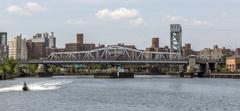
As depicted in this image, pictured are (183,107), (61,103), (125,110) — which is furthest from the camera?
(61,103)

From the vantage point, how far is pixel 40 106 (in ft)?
239

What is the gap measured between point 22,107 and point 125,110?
40.2ft

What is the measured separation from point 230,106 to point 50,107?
2176 cm

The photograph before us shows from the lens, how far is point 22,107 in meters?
71.0

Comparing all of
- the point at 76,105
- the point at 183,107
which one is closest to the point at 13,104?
the point at 76,105

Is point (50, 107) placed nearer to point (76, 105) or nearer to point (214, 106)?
point (76, 105)

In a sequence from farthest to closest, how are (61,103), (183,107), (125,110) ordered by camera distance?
(61,103)
(183,107)
(125,110)

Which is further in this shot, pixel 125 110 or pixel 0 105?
pixel 0 105

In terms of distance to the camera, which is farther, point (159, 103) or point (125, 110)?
point (159, 103)

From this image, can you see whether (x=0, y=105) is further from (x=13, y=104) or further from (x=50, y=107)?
(x=50, y=107)

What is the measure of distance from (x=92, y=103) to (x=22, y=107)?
1097cm

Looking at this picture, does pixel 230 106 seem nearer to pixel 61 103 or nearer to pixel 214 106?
pixel 214 106

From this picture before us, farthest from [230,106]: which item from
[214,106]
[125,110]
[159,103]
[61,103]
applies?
[61,103]

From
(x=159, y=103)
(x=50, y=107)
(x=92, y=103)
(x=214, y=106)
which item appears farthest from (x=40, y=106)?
(x=214, y=106)
